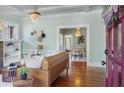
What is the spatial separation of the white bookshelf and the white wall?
46cm

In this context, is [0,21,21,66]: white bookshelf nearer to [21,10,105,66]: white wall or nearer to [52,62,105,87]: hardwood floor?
[21,10,105,66]: white wall

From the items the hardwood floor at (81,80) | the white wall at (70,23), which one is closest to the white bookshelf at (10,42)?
the white wall at (70,23)

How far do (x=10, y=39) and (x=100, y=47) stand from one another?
4.71 meters

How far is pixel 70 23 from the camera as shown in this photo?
7.50m

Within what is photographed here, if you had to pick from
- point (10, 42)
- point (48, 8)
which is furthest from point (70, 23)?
point (10, 42)

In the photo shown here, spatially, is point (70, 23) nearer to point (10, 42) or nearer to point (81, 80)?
point (10, 42)

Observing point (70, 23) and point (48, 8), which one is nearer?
point (48, 8)

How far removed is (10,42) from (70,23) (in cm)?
334

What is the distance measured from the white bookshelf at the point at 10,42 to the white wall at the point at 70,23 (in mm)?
456

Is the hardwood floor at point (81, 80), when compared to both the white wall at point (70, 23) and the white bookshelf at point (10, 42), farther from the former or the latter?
the white bookshelf at point (10, 42)
